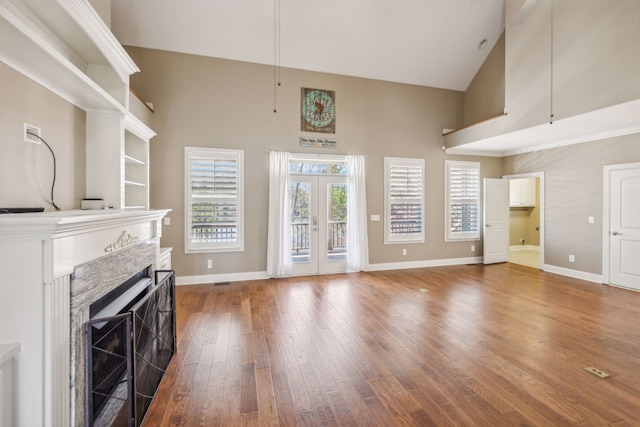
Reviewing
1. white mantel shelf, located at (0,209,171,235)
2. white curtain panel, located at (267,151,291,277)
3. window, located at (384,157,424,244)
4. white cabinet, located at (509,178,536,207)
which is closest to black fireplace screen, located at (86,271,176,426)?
white mantel shelf, located at (0,209,171,235)

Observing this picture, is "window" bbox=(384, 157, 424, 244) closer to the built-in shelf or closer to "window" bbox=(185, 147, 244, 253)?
"window" bbox=(185, 147, 244, 253)

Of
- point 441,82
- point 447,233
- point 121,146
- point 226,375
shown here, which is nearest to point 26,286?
point 226,375

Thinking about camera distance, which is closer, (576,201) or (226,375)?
(226,375)

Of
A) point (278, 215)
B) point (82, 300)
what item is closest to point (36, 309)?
point (82, 300)

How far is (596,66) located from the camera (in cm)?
362

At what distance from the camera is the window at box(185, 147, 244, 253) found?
486 centimetres

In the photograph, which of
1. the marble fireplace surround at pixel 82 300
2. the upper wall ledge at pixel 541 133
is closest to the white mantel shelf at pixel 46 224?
the marble fireplace surround at pixel 82 300

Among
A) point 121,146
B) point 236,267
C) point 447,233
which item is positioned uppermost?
Result: point 121,146

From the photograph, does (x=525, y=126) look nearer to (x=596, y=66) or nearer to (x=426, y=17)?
(x=596, y=66)

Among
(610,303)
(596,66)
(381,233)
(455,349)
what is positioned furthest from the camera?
(381,233)

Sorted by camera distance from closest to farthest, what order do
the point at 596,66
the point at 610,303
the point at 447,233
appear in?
the point at 596,66 < the point at 610,303 < the point at 447,233

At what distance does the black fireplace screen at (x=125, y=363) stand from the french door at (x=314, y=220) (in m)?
3.26

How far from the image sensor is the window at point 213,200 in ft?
16.0

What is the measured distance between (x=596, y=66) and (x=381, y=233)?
4.03 metres
